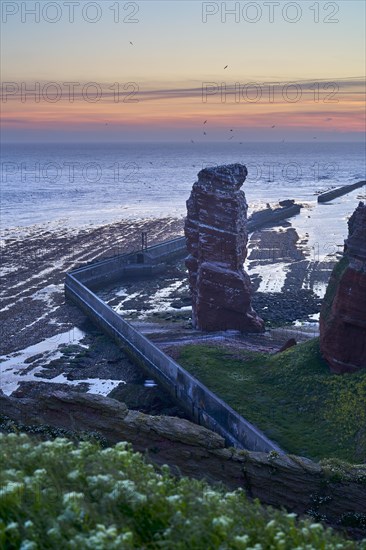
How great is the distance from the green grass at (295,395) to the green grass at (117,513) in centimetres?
1535

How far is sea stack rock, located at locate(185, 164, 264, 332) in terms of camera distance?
42.7m

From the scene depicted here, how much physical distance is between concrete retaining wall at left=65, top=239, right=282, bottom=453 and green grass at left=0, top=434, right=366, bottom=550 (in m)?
13.4

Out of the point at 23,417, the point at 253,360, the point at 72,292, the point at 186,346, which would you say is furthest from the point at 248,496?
the point at 72,292

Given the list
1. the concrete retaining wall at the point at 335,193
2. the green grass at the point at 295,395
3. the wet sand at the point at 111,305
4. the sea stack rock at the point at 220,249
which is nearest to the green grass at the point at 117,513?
the green grass at the point at 295,395

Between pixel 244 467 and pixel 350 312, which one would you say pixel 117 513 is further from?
pixel 350 312

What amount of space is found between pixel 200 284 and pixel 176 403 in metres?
11.4

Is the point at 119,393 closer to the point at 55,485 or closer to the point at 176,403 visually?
the point at 176,403

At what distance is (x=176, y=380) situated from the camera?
34812 millimetres

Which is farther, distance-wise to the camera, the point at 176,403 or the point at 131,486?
the point at 176,403

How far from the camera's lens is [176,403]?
3462 cm

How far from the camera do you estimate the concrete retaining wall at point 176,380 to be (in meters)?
26.0

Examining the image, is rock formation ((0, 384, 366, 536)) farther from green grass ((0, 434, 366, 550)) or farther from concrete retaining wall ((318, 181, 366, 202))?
concrete retaining wall ((318, 181, 366, 202))

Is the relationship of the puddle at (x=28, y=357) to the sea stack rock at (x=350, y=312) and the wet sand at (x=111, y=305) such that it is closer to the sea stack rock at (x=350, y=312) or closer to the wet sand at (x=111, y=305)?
the wet sand at (x=111, y=305)

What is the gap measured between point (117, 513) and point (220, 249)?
110ft
